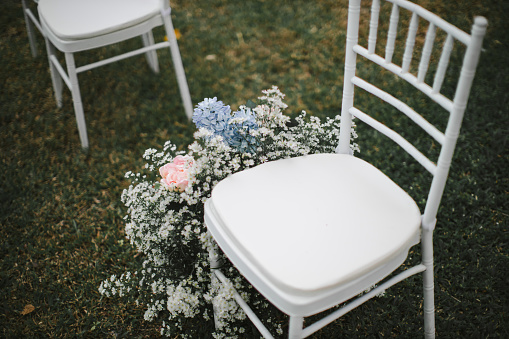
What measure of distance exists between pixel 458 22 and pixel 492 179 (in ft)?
5.01

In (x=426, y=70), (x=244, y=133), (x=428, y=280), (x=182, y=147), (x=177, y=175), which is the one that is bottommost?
(x=182, y=147)

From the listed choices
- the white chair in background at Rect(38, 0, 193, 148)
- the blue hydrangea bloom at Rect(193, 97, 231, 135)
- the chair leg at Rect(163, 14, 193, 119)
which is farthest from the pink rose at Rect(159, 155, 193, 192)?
the chair leg at Rect(163, 14, 193, 119)

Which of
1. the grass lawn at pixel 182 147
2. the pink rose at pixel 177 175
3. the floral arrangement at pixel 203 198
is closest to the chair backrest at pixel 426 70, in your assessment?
the floral arrangement at pixel 203 198

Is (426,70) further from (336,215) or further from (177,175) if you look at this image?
(177,175)

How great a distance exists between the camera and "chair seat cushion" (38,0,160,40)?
2088 millimetres

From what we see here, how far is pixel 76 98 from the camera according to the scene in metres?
→ 2.29

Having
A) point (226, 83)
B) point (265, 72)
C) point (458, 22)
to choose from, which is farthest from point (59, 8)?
point (458, 22)

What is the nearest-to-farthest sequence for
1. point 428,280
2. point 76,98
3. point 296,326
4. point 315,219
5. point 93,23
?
point 296,326 → point 315,219 → point 428,280 → point 93,23 → point 76,98

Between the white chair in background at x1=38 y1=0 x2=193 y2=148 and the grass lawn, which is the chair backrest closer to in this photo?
the grass lawn

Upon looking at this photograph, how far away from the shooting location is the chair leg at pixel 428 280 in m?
1.28

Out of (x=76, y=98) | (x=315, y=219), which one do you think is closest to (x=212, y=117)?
(x=315, y=219)

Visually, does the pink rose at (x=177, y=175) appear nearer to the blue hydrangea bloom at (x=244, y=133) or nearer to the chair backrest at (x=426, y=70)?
the blue hydrangea bloom at (x=244, y=133)

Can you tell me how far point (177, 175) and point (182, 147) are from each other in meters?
1.00

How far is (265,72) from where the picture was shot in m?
2.94
